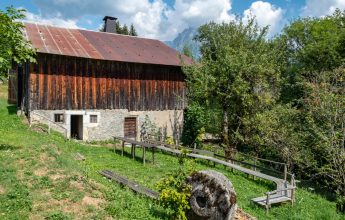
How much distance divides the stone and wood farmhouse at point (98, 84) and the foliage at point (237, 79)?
3203 millimetres

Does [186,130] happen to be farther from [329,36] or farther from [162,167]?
[329,36]

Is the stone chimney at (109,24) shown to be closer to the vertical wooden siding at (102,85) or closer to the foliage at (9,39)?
the vertical wooden siding at (102,85)

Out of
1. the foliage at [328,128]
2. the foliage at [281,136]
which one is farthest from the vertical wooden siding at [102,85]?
the foliage at [328,128]

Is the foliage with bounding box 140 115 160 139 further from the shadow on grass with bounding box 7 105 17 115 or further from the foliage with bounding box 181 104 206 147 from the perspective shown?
the shadow on grass with bounding box 7 105 17 115

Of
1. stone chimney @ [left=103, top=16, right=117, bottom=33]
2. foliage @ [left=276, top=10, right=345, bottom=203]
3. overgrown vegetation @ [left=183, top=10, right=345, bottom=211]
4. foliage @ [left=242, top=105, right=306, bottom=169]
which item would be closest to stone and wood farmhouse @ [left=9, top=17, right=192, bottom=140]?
stone chimney @ [left=103, top=16, right=117, bottom=33]

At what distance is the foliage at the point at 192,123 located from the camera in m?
26.4

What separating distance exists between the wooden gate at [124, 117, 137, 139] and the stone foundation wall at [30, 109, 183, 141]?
256mm

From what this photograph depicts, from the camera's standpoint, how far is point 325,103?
16.8 m

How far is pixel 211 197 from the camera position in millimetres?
8867

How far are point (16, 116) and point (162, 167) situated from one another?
10.4m

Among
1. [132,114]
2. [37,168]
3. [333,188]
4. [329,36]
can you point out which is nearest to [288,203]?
[333,188]

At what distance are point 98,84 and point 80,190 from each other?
13.9 metres

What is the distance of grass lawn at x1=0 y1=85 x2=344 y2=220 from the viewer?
8.61 meters

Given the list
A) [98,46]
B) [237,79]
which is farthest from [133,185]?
[98,46]
